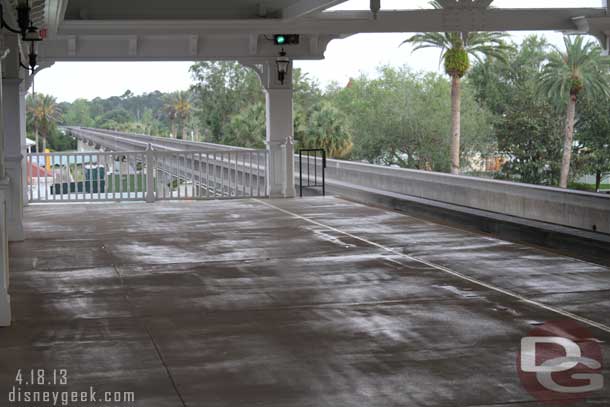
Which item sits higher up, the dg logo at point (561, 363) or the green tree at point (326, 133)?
the green tree at point (326, 133)

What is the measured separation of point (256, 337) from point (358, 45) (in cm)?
7158

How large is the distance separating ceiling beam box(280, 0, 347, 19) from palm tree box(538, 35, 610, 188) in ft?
108

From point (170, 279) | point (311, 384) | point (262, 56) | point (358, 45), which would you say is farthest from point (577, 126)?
point (311, 384)

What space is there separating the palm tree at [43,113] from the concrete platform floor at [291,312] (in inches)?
3676

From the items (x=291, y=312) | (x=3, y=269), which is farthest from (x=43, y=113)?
(x=291, y=312)

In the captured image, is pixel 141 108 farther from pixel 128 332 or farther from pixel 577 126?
pixel 128 332

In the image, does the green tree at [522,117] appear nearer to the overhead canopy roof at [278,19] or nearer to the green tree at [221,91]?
the green tree at [221,91]

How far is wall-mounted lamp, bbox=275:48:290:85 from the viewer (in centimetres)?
1739

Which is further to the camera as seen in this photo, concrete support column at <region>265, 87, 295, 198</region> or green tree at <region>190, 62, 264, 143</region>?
green tree at <region>190, 62, 264, 143</region>

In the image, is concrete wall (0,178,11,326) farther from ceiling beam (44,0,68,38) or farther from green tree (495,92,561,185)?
green tree (495,92,561,185)

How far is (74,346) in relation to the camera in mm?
6242

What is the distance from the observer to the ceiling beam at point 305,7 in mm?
12869

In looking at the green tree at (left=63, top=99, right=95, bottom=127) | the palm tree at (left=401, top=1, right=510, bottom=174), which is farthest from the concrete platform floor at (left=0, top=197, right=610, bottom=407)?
the green tree at (left=63, top=99, right=95, bottom=127)

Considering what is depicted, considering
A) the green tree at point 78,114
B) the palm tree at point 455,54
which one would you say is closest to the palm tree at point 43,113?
the green tree at point 78,114
